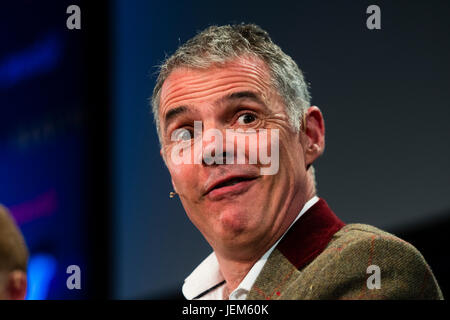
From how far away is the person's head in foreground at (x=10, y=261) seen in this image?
54.2 inches

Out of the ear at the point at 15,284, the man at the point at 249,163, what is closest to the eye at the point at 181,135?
the man at the point at 249,163

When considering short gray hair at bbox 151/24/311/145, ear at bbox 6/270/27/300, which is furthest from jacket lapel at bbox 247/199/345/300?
ear at bbox 6/270/27/300

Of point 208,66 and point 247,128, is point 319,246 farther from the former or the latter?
point 208,66

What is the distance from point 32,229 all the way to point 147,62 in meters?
1.60

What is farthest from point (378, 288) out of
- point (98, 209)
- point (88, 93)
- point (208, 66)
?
point (88, 93)

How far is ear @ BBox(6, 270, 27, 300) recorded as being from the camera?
4.62 feet

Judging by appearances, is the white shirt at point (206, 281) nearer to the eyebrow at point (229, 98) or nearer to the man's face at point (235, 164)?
the man's face at point (235, 164)

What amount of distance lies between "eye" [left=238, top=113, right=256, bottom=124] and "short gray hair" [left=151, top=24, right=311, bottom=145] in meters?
0.12

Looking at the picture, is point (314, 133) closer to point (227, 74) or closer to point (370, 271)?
point (227, 74)

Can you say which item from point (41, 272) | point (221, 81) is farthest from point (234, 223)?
point (41, 272)

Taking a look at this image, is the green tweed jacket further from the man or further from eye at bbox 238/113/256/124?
eye at bbox 238/113/256/124

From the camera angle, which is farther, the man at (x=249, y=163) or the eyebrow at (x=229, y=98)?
the eyebrow at (x=229, y=98)

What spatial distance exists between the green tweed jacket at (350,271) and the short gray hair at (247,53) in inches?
16.8

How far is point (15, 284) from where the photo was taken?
142 centimetres
